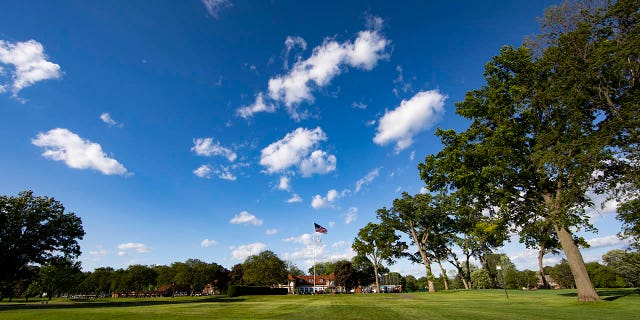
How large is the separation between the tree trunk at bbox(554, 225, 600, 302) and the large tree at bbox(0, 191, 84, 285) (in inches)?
2168

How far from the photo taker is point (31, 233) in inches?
1522

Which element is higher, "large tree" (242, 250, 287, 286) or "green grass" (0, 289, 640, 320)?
"large tree" (242, 250, 287, 286)

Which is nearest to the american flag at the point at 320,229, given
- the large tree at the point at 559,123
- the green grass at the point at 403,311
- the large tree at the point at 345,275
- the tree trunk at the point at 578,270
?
the green grass at the point at 403,311

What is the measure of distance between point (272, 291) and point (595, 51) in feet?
243

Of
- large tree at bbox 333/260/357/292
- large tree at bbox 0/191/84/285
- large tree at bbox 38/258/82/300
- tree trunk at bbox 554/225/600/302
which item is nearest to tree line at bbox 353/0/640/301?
tree trunk at bbox 554/225/600/302

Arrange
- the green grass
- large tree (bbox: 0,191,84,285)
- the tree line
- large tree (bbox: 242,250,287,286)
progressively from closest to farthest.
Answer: the green grass → the tree line → large tree (bbox: 0,191,84,285) → large tree (bbox: 242,250,287,286)

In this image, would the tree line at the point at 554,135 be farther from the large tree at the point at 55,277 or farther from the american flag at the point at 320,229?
the large tree at the point at 55,277

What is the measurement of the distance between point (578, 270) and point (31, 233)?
189 ft

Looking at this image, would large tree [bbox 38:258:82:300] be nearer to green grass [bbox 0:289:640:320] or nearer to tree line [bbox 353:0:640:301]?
green grass [bbox 0:289:640:320]

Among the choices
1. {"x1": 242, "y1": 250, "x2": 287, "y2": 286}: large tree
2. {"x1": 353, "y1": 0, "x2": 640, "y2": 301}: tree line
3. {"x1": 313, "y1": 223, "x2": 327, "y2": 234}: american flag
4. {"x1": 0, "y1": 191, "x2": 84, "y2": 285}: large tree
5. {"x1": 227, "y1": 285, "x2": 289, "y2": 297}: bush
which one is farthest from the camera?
{"x1": 242, "y1": 250, "x2": 287, "y2": 286}: large tree

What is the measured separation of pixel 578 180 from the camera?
18938mm

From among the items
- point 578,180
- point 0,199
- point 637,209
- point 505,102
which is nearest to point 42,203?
point 0,199

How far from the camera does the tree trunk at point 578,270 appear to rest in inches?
727

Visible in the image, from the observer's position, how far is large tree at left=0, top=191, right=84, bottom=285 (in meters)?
37.0
